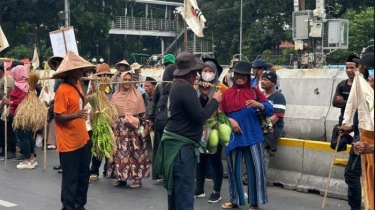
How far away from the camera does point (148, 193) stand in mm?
8711

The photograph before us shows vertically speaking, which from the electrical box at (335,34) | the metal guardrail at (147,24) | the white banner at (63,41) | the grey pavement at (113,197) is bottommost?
the grey pavement at (113,197)

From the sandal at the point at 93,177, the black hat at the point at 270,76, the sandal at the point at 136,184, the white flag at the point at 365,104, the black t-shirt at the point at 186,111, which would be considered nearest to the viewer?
the white flag at the point at 365,104

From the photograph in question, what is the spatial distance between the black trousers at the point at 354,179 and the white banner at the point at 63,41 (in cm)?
631

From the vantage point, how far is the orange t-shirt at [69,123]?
6.70 meters

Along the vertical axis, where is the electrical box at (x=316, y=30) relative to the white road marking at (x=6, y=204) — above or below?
above

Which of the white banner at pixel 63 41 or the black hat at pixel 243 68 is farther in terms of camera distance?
the white banner at pixel 63 41

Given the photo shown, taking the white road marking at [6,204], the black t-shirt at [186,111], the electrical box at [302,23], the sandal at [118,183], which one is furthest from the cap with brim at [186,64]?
the electrical box at [302,23]

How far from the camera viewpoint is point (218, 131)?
6.74 m

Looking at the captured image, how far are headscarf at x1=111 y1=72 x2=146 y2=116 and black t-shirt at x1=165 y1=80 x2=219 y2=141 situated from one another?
306 centimetres

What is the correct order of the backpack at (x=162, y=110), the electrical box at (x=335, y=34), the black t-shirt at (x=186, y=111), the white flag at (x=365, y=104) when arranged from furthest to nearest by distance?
the electrical box at (x=335, y=34)
the backpack at (x=162, y=110)
the black t-shirt at (x=186, y=111)
the white flag at (x=365, y=104)

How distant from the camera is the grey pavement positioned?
784 cm

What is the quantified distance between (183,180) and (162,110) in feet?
9.90

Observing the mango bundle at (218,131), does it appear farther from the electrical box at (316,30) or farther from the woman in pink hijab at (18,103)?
the electrical box at (316,30)

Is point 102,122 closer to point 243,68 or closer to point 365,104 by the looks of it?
point 243,68
